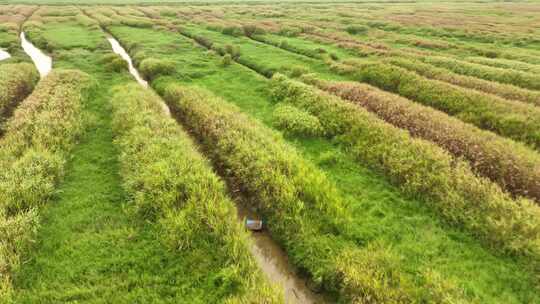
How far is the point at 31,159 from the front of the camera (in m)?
10.6

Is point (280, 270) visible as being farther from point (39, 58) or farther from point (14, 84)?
point (39, 58)

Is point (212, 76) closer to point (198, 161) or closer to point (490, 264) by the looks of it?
point (198, 161)

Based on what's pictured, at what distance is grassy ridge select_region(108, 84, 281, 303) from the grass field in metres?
0.06

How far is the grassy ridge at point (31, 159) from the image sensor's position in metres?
7.71

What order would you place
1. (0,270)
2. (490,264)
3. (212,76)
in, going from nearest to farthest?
(0,270), (490,264), (212,76)

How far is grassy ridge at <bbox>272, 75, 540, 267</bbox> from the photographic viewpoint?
786 centimetres

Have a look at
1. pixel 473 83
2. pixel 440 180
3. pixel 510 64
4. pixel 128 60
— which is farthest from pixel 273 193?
pixel 128 60

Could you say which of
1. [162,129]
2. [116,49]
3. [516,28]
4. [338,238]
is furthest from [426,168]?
[516,28]

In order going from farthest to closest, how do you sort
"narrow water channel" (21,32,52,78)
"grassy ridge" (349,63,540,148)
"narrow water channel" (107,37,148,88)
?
"narrow water channel" (21,32,52,78) < "narrow water channel" (107,37,148,88) < "grassy ridge" (349,63,540,148)

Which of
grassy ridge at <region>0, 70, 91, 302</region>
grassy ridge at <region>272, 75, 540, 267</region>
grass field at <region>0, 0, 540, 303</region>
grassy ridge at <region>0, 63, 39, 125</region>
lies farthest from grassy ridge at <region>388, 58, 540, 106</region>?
grassy ridge at <region>0, 63, 39, 125</region>

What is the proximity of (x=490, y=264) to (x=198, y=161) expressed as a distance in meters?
8.90

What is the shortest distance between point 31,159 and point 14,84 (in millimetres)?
11550

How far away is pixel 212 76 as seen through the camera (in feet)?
76.3

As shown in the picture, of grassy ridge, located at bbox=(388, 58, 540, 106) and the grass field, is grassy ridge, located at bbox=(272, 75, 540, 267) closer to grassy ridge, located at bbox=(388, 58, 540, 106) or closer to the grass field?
the grass field
